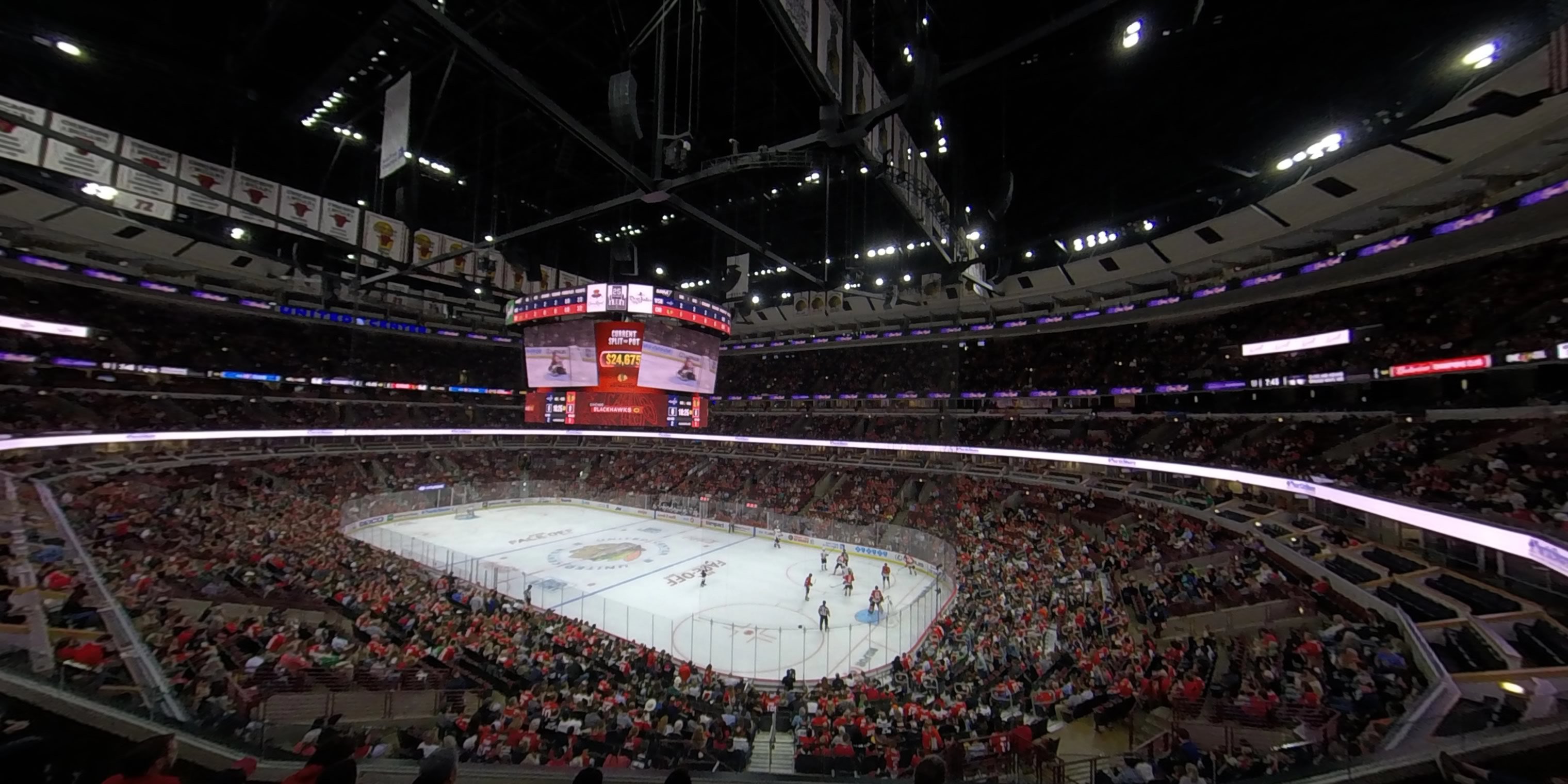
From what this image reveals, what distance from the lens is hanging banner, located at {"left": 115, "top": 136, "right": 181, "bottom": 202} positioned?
11.8 metres

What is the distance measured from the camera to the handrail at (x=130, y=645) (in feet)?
15.9

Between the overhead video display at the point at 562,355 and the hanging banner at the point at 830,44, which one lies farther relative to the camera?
the overhead video display at the point at 562,355

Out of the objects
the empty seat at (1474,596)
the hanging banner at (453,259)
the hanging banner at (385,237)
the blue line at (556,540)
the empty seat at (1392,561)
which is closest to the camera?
the empty seat at (1474,596)

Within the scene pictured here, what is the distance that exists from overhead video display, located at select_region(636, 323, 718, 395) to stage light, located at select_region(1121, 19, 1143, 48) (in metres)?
11.6

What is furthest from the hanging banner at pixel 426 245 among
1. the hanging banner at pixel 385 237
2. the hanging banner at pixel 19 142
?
the hanging banner at pixel 19 142

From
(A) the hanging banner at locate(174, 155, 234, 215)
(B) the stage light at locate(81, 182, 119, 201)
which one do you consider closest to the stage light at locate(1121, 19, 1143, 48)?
(B) the stage light at locate(81, 182, 119, 201)

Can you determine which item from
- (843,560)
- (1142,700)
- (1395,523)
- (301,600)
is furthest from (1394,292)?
(301,600)

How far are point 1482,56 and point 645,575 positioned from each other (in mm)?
21128

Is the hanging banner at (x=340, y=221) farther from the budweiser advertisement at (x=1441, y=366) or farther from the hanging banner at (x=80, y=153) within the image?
the budweiser advertisement at (x=1441, y=366)

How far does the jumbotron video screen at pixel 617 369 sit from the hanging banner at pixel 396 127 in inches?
311

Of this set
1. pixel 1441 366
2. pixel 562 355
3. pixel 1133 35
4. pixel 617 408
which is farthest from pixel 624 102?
pixel 1441 366

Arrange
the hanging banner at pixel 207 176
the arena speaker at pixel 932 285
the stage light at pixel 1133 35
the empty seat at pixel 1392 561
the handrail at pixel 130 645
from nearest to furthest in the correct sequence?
the handrail at pixel 130 645, the stage light at pixel 1133 35, the empty seat at pixel 1392 561, the hanging banner at pixel 207 176, the arena speaker at pixel 932 285

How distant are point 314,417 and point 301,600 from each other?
24.4m

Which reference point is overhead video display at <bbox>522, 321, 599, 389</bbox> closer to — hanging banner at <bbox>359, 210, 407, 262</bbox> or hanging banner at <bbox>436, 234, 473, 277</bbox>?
hanging banner at <bbox>359, 210, 407, 262</bbox>
